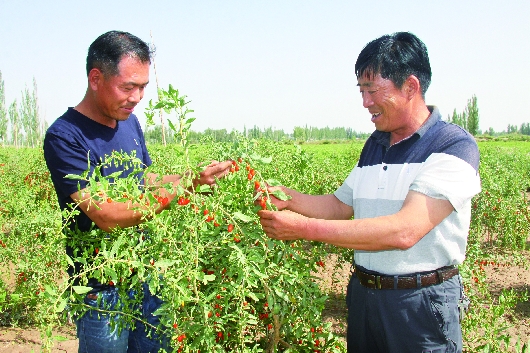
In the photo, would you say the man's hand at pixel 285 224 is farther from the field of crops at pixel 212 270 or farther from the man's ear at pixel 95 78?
the man's ear at pixel 95 78

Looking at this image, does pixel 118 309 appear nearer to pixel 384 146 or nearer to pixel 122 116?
pixel 122 116

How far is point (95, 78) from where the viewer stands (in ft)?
7.23

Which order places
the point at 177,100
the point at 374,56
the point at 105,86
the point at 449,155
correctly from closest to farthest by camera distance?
1. the point at 177,100
2. the point at 449,155
3. the point at 374,56
4. the point at 105,86

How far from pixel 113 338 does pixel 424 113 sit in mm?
1859

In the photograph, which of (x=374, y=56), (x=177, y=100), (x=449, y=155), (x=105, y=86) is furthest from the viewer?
(x=105, y=86)

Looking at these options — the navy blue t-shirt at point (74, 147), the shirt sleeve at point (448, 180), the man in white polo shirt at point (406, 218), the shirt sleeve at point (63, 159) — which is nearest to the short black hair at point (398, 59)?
the man in white polo shirt at point (406, 218)

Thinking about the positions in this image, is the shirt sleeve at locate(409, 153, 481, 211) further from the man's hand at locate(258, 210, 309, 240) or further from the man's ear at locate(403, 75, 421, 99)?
the man's hand at locate(258, 210, 309, 240)

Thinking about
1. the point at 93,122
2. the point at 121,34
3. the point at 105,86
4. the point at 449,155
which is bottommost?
the point at 449,155

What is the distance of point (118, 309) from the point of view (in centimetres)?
A: 207

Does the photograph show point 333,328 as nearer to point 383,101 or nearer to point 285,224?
point 285,224

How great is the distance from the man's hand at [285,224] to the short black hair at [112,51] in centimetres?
104

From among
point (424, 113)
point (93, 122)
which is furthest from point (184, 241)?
point (424, 113)

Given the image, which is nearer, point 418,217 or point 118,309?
point 418,217

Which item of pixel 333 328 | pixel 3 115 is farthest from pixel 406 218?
pixel 3 115
